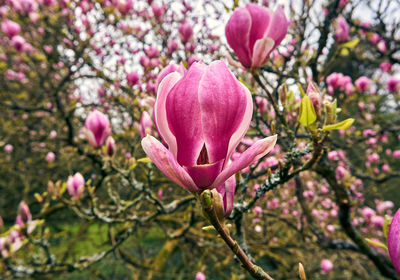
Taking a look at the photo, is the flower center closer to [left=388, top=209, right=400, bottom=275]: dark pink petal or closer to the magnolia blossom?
the magnolia blossom

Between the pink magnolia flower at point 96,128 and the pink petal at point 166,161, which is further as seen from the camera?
the pink magnolia flower at point 96,128

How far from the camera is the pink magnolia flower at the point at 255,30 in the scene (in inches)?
31.0

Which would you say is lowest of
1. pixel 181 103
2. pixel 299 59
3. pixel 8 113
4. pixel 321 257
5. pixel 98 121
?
pixel 321 257

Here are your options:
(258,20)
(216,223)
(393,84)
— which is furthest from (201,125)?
(393,84)

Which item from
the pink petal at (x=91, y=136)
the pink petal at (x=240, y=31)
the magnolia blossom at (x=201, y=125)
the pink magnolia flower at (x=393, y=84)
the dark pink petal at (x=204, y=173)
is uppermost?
the pink petal at (x=240, y=31)

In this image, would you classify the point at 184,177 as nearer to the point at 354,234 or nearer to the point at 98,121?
the point at 98,121

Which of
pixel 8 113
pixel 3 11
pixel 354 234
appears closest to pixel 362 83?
pixel 354 234

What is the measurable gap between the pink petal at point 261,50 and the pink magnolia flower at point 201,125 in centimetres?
42

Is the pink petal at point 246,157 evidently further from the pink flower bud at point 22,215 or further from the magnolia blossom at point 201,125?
the pink flower bud at point 22,215

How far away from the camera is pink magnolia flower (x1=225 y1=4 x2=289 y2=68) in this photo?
0.79 metres

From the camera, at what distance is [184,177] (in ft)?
1.44

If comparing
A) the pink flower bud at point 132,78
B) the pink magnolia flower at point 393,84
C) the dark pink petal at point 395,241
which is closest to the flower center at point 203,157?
the dark pink petal at point 395,241

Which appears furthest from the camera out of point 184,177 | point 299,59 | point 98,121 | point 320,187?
point 320,187

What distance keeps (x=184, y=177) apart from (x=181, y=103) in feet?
0.39
